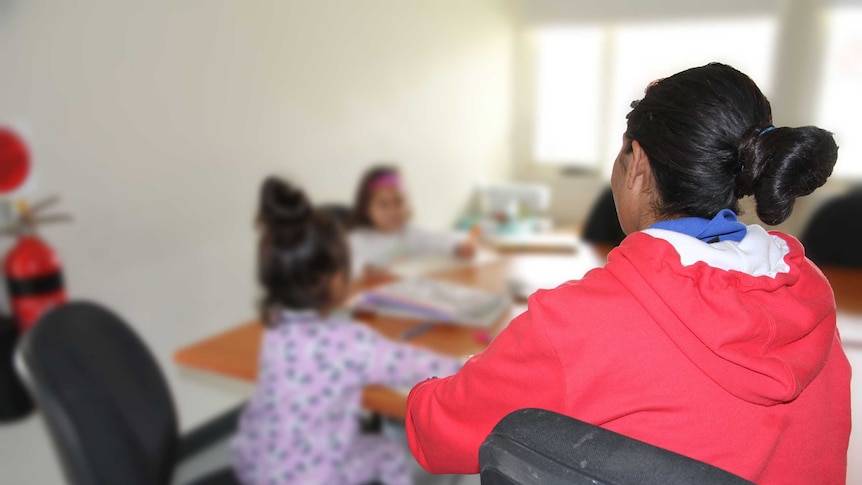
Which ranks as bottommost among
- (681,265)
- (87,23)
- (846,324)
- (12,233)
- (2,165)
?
(846,324)

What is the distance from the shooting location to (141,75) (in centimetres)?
207

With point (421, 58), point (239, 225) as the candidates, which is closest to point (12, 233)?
point (239, 225)

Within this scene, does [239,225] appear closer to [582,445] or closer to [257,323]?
[257,323]

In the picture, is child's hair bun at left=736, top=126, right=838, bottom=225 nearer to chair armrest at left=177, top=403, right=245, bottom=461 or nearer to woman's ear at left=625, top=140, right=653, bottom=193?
woman's ear at left=625, top=140, right=653, bottom=193

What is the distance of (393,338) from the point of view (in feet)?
5.17

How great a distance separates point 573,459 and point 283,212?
104cm

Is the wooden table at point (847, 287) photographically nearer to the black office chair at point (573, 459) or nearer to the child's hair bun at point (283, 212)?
the child's hair bun at point (283, 212)

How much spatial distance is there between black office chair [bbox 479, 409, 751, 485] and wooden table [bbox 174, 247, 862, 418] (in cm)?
81

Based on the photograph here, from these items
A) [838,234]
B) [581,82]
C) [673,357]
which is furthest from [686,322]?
[581,82]

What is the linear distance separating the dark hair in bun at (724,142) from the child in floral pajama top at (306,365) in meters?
0.85

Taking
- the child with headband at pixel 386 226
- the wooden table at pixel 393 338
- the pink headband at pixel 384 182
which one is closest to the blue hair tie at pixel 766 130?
the wooden table at pixel 393 338

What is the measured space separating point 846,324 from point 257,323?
1432mm

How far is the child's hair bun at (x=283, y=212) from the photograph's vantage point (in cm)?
135

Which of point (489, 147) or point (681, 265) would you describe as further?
point (489, 147)
